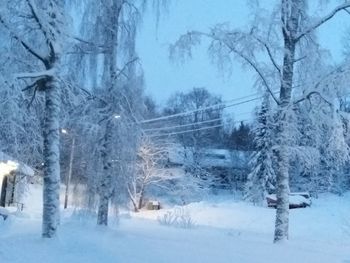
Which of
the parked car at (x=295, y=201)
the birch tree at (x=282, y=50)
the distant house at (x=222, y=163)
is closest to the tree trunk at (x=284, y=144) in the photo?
the birch tree at (x=282, y=50)

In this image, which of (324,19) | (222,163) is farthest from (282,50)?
(222,163)

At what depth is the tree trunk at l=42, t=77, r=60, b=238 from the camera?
10.4 metres

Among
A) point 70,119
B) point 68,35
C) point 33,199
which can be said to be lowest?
point 33,199

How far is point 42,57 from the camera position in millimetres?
10484

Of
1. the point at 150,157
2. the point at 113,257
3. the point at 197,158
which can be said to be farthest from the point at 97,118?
the point at 197,158

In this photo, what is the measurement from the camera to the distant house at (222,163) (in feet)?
183

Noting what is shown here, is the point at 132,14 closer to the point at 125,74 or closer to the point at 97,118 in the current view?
the point at 125,74

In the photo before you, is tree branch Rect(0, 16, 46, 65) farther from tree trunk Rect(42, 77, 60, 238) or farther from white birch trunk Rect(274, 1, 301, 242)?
white birch trunk Rect(274, 1, 301, 242)

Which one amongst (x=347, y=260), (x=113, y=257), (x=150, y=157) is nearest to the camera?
(x=113, y=257)

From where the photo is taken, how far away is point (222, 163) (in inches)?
2379

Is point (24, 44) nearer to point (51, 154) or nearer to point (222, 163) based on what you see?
point (51, 154)

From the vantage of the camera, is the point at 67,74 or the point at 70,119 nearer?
the point at 67,74

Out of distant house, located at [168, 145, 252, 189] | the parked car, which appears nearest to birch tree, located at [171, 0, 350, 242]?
the parked car

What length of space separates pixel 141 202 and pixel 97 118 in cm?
3011
